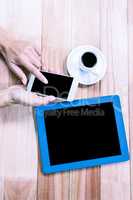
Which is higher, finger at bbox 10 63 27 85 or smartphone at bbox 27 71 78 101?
finger at bbox 10 63 27 85

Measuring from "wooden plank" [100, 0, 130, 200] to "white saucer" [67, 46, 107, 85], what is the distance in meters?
0.03

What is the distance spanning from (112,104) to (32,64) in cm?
21

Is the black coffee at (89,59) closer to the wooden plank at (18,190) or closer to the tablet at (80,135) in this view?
the tablet at (80,135)

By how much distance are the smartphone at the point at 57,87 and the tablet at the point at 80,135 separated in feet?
0.09

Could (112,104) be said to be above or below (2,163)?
above

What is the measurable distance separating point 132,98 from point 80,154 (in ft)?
0.61

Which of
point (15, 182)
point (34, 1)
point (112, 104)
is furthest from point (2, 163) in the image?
point (34, 1)

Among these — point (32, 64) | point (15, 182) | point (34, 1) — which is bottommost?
point (15, 182)

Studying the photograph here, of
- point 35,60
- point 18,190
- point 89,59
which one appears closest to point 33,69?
point 35,60

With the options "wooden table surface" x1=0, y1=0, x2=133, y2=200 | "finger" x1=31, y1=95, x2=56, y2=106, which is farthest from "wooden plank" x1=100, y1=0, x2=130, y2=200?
"finger" x1=31, y1=95, x2=56, y2=106

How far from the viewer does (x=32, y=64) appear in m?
0.72

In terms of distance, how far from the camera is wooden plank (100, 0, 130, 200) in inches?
28.4

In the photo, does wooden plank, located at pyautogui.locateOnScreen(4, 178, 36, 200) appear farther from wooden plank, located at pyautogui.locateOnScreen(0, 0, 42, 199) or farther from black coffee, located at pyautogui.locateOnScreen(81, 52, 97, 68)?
black coffee, located at pyautogui.locateOnScreen(81, 52, 97, 68)

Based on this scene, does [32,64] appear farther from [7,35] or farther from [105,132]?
[105,132]
